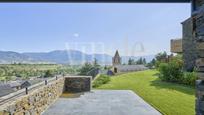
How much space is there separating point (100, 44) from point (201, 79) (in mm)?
50281

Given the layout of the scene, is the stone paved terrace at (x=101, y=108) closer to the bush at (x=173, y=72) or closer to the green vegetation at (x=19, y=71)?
the bush at (x=173, y=72)

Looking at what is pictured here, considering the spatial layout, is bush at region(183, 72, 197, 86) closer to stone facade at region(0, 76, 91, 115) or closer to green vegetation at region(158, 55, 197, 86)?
green vegetation at region(158, 55, 197, 86)

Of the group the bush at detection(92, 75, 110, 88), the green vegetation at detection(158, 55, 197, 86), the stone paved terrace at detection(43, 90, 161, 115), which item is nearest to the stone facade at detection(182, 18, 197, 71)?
the green vegetation at detection(158, 55, 197, 86)

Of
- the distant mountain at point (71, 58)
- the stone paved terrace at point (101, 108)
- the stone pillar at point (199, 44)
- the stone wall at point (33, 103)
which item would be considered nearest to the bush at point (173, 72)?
the stone paved terrace at point (101, 108)

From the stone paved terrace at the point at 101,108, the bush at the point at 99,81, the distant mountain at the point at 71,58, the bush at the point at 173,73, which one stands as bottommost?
the stone paved terrace at the point at 101,108

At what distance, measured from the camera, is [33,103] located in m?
8.46

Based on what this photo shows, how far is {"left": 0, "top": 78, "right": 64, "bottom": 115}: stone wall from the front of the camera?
6052 mm

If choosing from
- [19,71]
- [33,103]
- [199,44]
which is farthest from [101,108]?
[19,71]

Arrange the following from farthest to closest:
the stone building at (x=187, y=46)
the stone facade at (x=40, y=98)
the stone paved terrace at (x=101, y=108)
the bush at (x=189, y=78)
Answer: the stone building at (x=187, y=46)
the bush at (x=189, y=78)
the stone paved terrace at (x=101, y=108)
the stone facade at (x=40, y=98)

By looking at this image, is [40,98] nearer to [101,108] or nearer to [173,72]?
[101,108]

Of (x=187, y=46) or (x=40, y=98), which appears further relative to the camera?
(x=187, y=46)

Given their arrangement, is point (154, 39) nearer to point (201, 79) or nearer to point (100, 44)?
point (100, 44)

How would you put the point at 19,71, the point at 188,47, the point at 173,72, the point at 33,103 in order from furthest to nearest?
1. the point at 19,71
2. the point at 188,47
3. the point at 173,72
4. the point at 33,103

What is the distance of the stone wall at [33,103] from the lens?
6.05m
